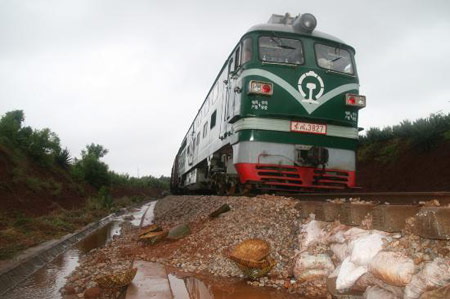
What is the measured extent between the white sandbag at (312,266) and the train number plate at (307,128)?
3393mm

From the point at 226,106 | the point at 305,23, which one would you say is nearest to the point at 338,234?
the point at 226,106

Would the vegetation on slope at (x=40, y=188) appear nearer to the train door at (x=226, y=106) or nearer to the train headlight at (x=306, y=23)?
the train door at (x=226, y=106)

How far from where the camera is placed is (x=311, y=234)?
459 centimetres

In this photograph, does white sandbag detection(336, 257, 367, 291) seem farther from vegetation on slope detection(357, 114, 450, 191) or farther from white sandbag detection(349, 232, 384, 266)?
vegetation on slope detection(357, 114, 450, 191)

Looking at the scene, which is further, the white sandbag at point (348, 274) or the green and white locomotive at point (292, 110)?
the green and white locomotive at point (292, 110)

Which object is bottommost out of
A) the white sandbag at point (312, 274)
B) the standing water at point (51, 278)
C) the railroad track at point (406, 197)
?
the standing water at point (51, 278)

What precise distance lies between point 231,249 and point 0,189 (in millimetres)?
13651

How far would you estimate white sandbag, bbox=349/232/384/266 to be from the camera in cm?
321

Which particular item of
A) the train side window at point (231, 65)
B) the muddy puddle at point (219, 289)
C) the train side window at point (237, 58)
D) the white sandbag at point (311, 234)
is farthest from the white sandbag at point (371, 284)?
the train side window at point (231, 65)

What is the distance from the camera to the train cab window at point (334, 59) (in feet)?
25.8

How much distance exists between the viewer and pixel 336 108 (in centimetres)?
748

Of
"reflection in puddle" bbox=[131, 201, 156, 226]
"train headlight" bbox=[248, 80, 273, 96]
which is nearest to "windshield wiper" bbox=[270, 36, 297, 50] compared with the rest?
"train headlight" bbox=[248, 80, 273, 96]

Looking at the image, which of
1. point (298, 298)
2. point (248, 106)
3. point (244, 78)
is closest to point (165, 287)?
point (298, 298)

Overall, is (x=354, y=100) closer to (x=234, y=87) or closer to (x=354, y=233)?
(x=234, y=87)
